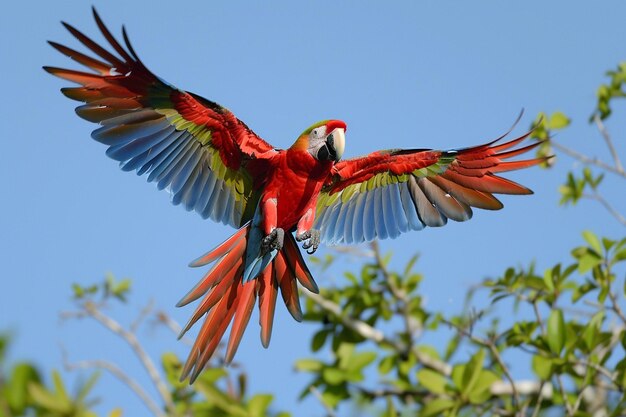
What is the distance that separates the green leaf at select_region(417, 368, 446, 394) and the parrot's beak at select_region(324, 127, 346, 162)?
1.39m

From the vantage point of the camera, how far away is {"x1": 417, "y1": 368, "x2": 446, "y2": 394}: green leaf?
4.32m

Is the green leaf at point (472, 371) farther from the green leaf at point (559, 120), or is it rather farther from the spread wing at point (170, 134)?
the green leaf at point (559, 120)

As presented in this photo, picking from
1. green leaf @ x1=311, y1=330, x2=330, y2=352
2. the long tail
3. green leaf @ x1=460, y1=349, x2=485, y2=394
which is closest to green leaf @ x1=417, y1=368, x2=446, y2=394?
green leaf @ x1=460, y1=349, x2=485, y2=394

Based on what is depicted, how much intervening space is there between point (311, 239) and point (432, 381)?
1.09m

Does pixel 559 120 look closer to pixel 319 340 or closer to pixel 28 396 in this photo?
pixel 319 340

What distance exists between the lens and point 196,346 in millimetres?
3635

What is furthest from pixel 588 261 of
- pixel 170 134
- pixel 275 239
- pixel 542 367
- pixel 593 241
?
pixel 170 134

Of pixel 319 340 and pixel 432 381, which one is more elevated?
pixel 319 340

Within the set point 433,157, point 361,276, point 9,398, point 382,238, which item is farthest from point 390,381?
point 9,398

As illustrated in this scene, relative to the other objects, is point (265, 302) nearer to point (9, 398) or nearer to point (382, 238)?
point (382, 238)

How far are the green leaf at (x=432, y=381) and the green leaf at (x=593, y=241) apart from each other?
106 cm

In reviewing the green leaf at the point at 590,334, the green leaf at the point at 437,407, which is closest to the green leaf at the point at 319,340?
the green leaf at the point at 437,407

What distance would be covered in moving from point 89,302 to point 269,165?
2.14 meters

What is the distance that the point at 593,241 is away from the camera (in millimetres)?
4520
